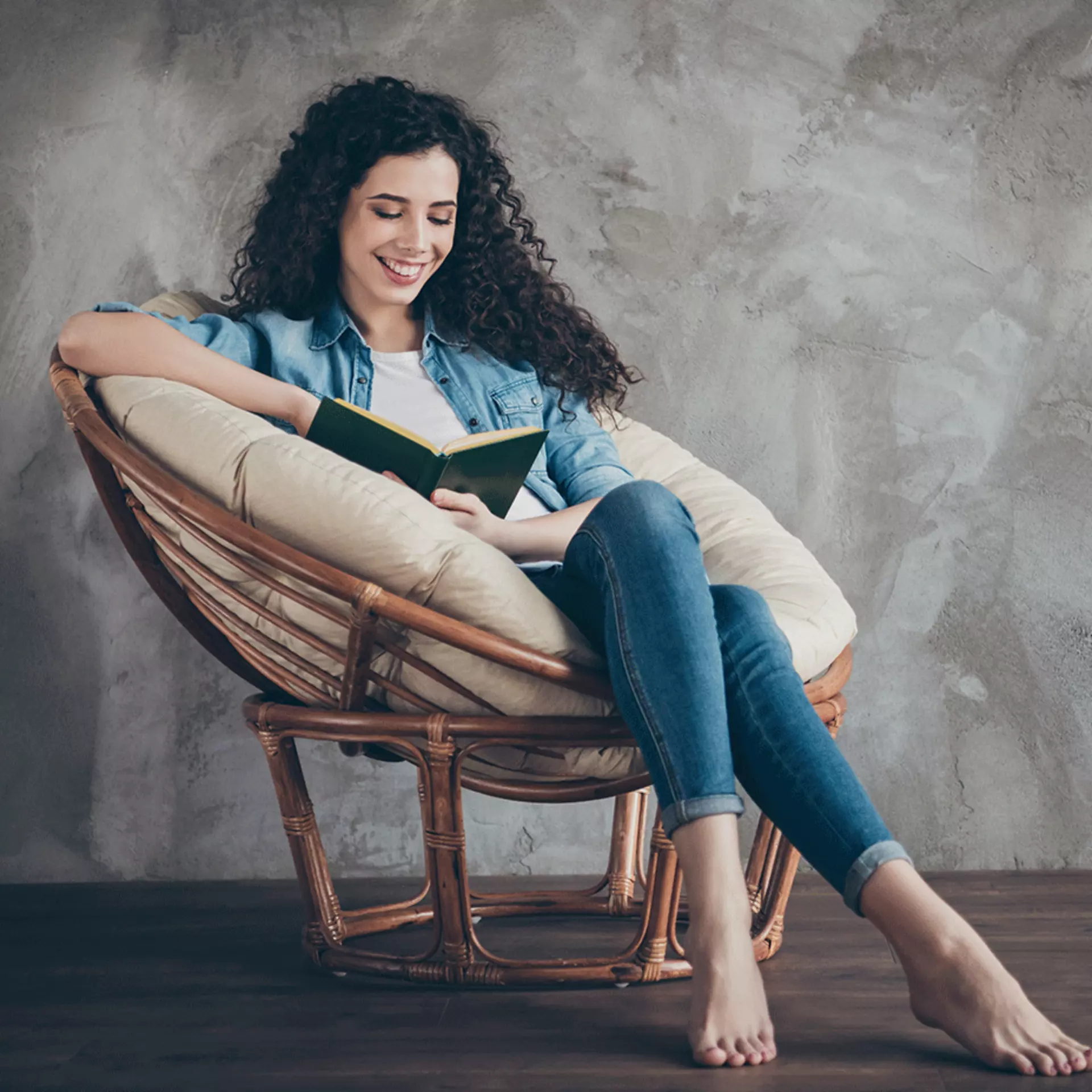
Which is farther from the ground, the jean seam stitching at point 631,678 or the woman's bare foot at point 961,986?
the jean seam stitching at point 631,678

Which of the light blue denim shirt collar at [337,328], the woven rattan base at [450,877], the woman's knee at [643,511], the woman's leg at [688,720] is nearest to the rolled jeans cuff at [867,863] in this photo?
the woman's leg at [688,720]

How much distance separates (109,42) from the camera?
2086 mm

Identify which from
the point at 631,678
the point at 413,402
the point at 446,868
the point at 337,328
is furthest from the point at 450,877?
the point at 337,328

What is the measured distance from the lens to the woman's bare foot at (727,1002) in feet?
3.76

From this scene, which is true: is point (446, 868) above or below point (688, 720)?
below

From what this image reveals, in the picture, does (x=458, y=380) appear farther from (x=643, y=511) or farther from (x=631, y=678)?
(x=631, y=678)

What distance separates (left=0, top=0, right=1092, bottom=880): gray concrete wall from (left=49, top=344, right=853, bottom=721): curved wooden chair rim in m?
0.77

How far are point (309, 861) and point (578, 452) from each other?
0.67m

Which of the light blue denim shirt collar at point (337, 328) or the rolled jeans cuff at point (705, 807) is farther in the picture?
the light blue denim shirt collar at point (337, 328)

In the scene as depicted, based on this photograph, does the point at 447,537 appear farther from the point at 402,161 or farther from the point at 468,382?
the point at 402,161

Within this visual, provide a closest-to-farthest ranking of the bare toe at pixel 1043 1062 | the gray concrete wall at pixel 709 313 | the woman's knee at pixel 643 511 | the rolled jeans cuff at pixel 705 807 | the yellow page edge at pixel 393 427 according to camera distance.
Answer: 1. the bare toe at pixel 1043 1062
2. the rolled jeans cuff at pixel 705 807
3. the woman's knee at pixel 643 511
4. the yellow page edge at pixel 393 427
5. the gray concrete wall at pixel 709 313

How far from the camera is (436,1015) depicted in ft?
4.45

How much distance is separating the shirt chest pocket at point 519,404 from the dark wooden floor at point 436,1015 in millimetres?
730

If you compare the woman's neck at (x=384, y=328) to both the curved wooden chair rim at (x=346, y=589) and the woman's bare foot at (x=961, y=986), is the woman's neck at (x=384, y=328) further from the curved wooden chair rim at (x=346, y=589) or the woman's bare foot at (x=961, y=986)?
the woman's bare foot at (x=961, y=986)
